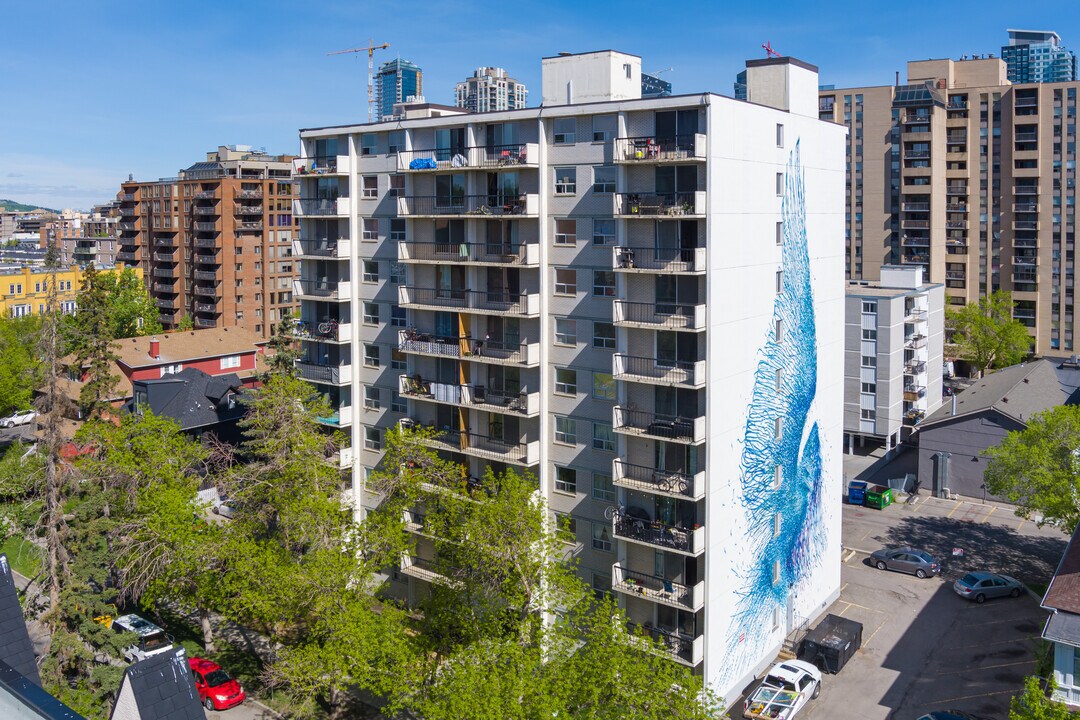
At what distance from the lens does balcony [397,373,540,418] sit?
40406 mm

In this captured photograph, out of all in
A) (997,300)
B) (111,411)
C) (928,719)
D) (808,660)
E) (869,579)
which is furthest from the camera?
(997,300)

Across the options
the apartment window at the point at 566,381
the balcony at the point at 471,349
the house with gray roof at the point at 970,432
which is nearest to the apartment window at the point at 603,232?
the balcony at the point at 471,349

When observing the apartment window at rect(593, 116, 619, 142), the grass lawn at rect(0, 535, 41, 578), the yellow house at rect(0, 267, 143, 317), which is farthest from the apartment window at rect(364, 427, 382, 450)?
the yellow house at rect(0, 267, 143, 317)

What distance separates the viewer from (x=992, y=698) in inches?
1518

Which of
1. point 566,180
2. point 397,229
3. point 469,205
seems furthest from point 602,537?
point 397,229

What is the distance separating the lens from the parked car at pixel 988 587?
48719 mm

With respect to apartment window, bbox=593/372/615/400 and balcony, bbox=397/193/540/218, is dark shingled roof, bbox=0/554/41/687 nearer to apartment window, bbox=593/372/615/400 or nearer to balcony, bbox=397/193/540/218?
apartment window, bbox=593/372/615/400

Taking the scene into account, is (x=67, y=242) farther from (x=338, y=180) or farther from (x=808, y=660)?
(x=808, y=660)

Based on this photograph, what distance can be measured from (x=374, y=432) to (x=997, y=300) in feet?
261

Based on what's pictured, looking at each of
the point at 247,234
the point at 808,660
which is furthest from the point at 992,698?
the point at 247,234

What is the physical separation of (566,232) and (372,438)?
17.0 meters

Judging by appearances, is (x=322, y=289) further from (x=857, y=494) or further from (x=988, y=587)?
(x=857, y=494)

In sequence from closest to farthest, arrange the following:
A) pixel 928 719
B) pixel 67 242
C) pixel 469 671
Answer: pixel 469 671
pixel 928 719
pixel 67 242

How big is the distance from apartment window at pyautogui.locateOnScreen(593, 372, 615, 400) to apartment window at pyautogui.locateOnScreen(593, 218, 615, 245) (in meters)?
5.65
